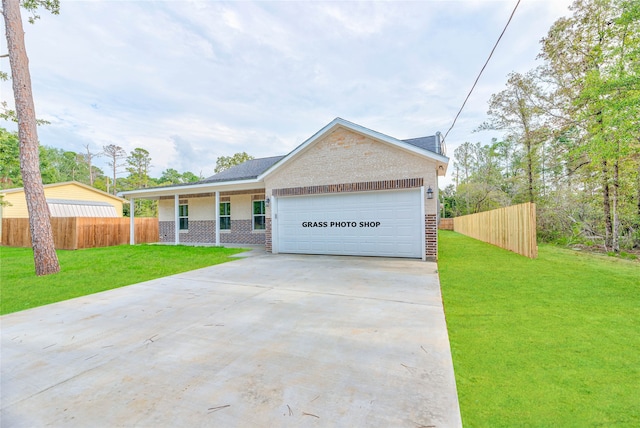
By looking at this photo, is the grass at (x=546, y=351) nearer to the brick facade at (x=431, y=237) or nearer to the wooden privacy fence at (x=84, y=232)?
the brick facade at (x=431, y=237)

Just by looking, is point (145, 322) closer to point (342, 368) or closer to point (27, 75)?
point (342, 368)

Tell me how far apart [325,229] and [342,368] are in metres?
7.78

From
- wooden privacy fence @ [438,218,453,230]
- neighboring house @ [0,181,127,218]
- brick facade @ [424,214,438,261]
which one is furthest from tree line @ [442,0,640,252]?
neighboring house @ [0,181,127,218]

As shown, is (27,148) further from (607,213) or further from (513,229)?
(607,213)

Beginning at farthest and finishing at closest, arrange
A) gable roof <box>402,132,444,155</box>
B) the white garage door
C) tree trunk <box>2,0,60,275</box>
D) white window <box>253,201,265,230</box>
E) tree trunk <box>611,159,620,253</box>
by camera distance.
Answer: white window <box>253,201,265,230</box>
gable roof <box>402,132,444,155</box>
tree trunk <box>611,159,620,253</box>
the white garage door
tree trunk <box>2,0,60,275</box>

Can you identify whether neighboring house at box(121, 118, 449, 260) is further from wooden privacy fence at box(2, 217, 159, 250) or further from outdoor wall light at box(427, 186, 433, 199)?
wooden privacy fence at box(2, 217, 159, 250)

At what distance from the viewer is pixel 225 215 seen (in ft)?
48.7

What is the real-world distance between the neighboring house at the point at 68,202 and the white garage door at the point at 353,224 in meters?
16.4

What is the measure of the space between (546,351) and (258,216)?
12.4m

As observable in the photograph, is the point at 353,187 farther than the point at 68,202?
No

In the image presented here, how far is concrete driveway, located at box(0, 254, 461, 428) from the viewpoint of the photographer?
191 cm

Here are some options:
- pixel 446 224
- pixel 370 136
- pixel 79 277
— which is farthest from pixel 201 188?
pixel 446 224

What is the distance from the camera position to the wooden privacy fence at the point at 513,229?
8898 mm

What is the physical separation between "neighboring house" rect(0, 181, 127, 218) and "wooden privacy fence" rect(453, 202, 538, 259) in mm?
23663
